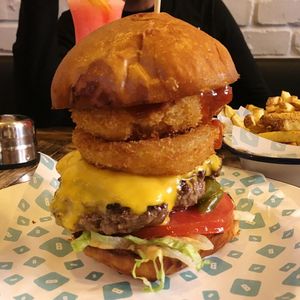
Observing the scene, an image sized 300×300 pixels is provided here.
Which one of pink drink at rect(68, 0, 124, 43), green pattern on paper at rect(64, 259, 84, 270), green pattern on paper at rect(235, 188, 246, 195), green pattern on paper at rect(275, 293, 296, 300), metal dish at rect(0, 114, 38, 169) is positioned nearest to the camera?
green pattern on paper at rect(275, 293, 296, 300)

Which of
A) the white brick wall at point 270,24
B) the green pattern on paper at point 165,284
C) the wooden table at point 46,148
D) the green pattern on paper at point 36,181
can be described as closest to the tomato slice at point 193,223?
the green pattern on paper at point 165,284

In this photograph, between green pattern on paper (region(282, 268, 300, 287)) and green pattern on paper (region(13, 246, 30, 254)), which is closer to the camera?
green pattern on paper (region(282, 268, 300, 287))

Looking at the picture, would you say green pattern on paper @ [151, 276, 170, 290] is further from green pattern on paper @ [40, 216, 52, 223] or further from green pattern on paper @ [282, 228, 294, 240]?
green pattern on paper @ [40, 216, 52, 223]

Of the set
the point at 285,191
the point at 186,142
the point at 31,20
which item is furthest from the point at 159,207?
the point at 31,20

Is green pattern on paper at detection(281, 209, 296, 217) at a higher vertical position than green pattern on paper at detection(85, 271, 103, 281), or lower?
higher

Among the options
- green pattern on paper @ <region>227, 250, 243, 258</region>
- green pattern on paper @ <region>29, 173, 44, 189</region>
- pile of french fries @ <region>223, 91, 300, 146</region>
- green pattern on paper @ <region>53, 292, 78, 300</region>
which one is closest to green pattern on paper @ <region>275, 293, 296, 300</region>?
green pattern on paper @ <region>227, 250, 243, 258</region>

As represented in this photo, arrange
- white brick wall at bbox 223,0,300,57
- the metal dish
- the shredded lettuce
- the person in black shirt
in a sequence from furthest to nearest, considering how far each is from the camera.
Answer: white brick wall at bbox 223,0,300,57, the person in black shirt, the metal dish, the shredded lettuce

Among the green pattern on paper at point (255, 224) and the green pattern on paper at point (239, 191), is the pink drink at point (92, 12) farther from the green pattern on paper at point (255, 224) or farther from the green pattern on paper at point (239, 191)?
the green pattern on paper at point (255, 224)

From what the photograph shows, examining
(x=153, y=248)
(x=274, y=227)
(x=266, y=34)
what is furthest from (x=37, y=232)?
(x=266, y=34)
